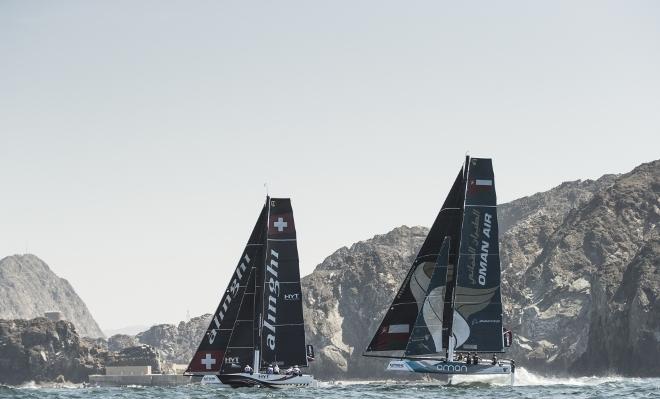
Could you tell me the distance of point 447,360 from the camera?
7444cm

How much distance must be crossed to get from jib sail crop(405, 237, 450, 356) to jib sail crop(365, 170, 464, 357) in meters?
0.60

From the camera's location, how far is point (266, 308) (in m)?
75.5

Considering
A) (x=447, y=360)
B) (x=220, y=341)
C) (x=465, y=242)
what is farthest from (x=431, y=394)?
(x=220, y=341)

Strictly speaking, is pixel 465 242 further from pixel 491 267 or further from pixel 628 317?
A: pixel 628 317

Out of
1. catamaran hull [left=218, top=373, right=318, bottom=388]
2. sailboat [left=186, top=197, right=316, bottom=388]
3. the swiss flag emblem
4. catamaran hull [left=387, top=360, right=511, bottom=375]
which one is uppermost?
the swiss flag emblem

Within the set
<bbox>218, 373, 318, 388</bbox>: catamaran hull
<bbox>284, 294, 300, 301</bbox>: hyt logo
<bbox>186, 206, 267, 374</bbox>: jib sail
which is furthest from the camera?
<bbox>186, 206, 267, 374</bbox>: jib sail

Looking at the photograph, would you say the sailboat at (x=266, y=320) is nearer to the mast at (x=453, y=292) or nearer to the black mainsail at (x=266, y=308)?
the black mainsail at (x=266, y=308)

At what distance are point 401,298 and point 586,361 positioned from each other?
103517mm

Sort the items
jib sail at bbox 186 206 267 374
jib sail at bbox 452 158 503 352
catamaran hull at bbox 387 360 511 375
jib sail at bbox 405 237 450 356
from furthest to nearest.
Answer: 1. jib sail at bbox 186 206 267 374
2. jib sail at bbox 405 237 450 356
3. jib sail at bbox 452 158 503 352
4. catamaran hull at bbox 387 360 511 375

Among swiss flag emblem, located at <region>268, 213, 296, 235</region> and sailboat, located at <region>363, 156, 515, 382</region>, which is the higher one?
swiss flag emblem, located at <region>268, 213, 296, 235</region>

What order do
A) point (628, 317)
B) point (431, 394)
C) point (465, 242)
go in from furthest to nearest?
point (628, 317)
point (465, 242)
point (431, 394)

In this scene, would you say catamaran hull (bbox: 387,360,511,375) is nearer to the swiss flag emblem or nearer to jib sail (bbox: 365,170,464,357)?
jib sail (bbox: 365,170,464,357)

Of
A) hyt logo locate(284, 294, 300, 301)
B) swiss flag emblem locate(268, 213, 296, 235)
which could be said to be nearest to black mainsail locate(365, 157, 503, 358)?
hyt logo locate(284, 294, 300, 301)

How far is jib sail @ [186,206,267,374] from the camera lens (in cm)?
7619
